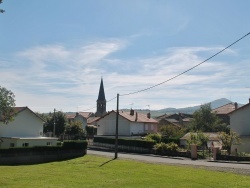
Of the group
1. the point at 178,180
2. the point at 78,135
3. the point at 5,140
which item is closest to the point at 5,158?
the point at 5,140

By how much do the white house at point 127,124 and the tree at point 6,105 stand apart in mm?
26905

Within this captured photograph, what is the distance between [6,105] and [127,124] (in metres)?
29.3

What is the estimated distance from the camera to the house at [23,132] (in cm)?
4891

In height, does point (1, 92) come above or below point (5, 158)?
above

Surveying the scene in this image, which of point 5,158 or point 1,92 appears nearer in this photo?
point 5,158

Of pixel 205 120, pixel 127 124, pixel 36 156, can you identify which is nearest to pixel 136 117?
pixel 127 124

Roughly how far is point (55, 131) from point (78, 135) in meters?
5.09

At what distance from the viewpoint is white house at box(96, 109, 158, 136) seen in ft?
233

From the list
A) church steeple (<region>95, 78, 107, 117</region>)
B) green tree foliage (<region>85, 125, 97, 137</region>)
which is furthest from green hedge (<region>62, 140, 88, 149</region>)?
church steeple (<region>95, 78, 107, 117</region>)

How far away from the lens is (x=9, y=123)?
52.3 meters

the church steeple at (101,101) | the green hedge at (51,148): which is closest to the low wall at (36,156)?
the green hedge at (51,148)

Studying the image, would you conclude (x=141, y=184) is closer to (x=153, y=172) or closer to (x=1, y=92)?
(x=153, y=172)

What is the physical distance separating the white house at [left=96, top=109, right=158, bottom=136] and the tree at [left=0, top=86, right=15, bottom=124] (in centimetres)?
2690

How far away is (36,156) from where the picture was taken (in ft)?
138
